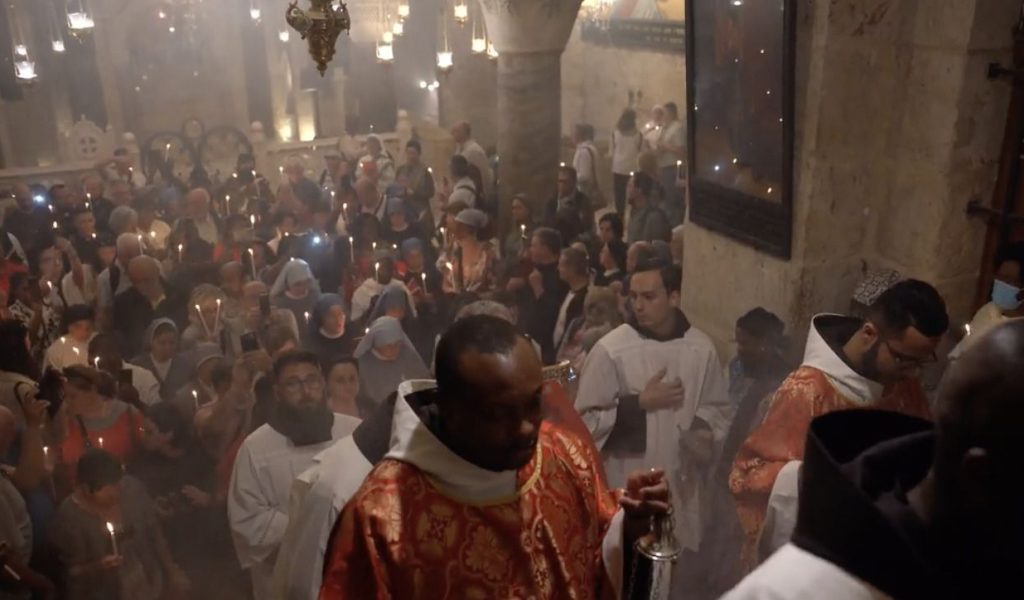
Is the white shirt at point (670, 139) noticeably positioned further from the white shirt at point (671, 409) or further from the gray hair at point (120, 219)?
the white shirt at point (671, 409)

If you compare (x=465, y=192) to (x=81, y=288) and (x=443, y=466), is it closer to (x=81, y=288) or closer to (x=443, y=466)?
(x=81, y=288)

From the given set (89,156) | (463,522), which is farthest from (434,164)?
(463,522)

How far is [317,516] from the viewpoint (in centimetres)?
Result: 280

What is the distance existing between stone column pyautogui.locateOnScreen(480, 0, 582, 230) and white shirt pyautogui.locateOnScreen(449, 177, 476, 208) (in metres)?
0.48

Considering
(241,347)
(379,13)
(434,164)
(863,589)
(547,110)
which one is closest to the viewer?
(863,589)

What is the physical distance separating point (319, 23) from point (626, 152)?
772 centimetres

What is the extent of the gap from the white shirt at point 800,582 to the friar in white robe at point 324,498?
158cm

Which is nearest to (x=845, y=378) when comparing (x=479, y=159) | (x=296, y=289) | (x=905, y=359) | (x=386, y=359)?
(x=905, y=359)

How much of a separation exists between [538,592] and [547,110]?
7383 millimetres

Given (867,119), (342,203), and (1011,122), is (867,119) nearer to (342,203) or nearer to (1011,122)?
(1011,122)

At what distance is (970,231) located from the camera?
13.0 feet

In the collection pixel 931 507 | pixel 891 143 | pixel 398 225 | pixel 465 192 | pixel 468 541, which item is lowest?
pixel 398 225

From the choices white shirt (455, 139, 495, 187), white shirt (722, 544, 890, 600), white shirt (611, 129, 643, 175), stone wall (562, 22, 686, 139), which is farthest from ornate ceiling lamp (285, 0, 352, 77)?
stone wall (562, 22, 686, 139)

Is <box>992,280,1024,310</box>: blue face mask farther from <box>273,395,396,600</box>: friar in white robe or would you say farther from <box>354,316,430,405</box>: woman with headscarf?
<box>354,316,430,405</box>: woman with headscarf
